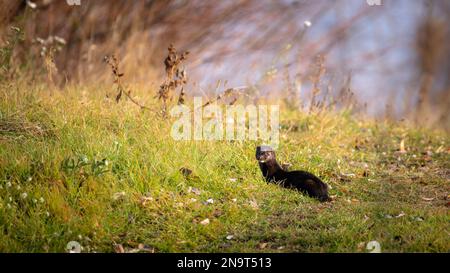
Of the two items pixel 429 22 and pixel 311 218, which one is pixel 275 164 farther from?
pixel 429 22

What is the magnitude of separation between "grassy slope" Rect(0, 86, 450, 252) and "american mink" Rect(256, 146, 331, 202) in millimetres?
87

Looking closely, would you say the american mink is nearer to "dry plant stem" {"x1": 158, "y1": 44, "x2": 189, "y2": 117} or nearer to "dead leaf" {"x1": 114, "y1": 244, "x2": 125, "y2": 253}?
"dry plant stem" {"x1": 158, "y1": 44, "x2": 189, "y2": 117}

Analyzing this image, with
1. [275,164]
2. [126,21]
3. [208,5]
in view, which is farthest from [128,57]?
[275,164]

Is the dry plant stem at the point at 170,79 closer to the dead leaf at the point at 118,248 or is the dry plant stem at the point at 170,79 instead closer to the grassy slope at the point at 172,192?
the grassy slope at the point at 172,192

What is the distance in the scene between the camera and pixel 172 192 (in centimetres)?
561

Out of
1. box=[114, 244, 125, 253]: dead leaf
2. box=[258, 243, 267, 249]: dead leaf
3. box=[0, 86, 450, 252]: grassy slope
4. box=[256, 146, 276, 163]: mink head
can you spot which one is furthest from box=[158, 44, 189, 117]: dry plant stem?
box=[258, 243, 267, 249]: dead leaf

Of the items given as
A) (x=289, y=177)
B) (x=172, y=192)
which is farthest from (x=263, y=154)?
(x=172, y=192)

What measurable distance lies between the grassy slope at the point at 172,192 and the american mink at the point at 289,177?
0.29ft

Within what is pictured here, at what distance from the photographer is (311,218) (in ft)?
17.5

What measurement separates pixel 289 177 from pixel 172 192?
121 cm

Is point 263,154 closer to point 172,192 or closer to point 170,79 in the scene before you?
point 172,192

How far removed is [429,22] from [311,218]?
388 inches

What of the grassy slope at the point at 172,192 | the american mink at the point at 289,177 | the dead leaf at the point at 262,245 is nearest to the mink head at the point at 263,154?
the american mink at the point at 289,177

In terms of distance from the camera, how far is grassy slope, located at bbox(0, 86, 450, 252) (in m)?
4.84
